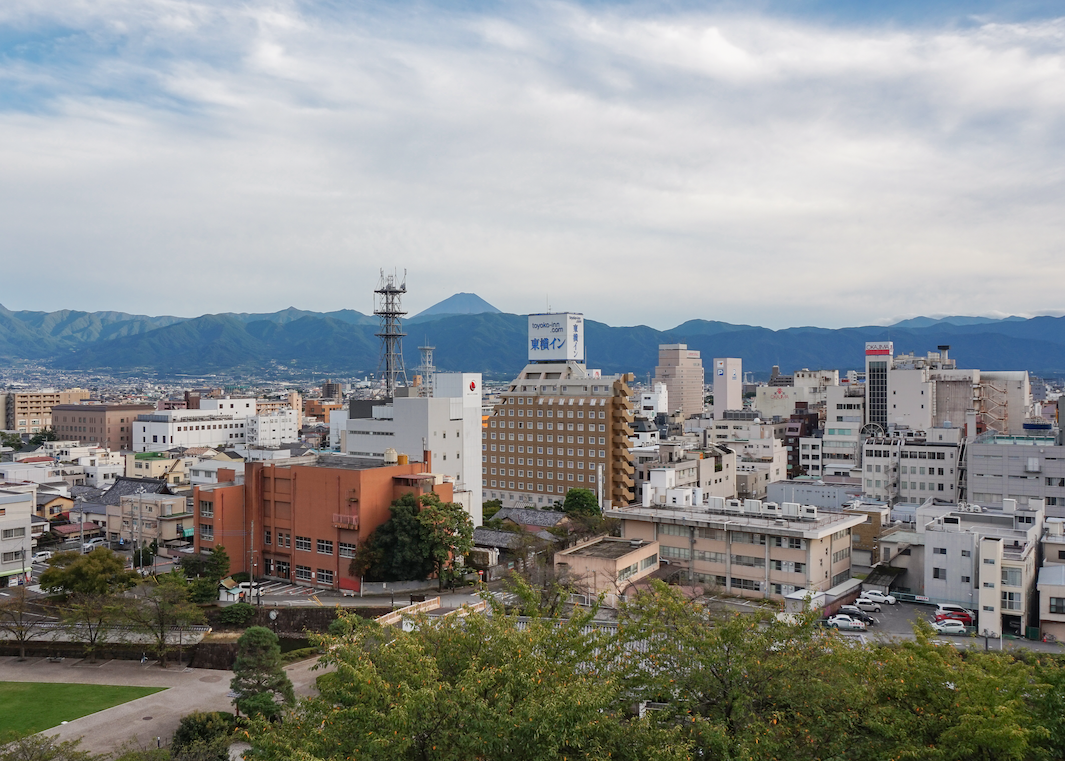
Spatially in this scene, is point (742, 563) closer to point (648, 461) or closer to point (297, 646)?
point (297, 646)

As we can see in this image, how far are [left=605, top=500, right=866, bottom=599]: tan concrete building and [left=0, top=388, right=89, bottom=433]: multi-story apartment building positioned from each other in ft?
347

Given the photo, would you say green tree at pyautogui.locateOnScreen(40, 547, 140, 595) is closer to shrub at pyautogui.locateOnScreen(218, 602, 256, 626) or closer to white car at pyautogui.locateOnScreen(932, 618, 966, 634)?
shrub at pyautogui.locateOnScreen(218, 602, 256, 626)

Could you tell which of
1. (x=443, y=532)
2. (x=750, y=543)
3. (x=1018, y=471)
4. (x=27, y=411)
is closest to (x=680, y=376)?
(x=1018, y=471)

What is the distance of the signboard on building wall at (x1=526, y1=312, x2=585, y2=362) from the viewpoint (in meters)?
72.4

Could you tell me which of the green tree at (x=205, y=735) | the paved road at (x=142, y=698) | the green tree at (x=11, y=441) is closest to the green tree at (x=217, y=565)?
the paved road at (x=142, y=698)

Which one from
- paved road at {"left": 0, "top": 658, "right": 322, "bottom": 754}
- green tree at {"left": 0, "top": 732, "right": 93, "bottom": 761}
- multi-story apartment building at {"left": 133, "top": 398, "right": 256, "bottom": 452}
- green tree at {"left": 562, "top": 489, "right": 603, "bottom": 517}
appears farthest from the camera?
multi-story apartment building at {"left": 133, "top": 398, "right": 256, "bottom": 452}

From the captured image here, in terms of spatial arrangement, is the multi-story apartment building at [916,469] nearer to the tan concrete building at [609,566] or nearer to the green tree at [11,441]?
the tan concrete building at [609,566]

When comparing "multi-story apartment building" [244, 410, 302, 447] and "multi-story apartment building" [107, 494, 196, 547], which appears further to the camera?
"multi-story apartment building" [244, 410, 302, 447]

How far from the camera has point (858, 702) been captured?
41.3ft

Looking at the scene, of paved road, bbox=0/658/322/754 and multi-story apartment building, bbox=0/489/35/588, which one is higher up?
multi-story apartment building, bbox=0/489/35/588

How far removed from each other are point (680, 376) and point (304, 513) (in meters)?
133

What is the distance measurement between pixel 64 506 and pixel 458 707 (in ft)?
185

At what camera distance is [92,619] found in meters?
31.8

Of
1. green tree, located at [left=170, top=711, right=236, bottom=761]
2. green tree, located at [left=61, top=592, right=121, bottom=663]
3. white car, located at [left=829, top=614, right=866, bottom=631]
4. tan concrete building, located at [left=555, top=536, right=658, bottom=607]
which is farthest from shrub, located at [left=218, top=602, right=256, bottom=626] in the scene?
white car, located at [left=829, top=614, right=866, bottom=631]
